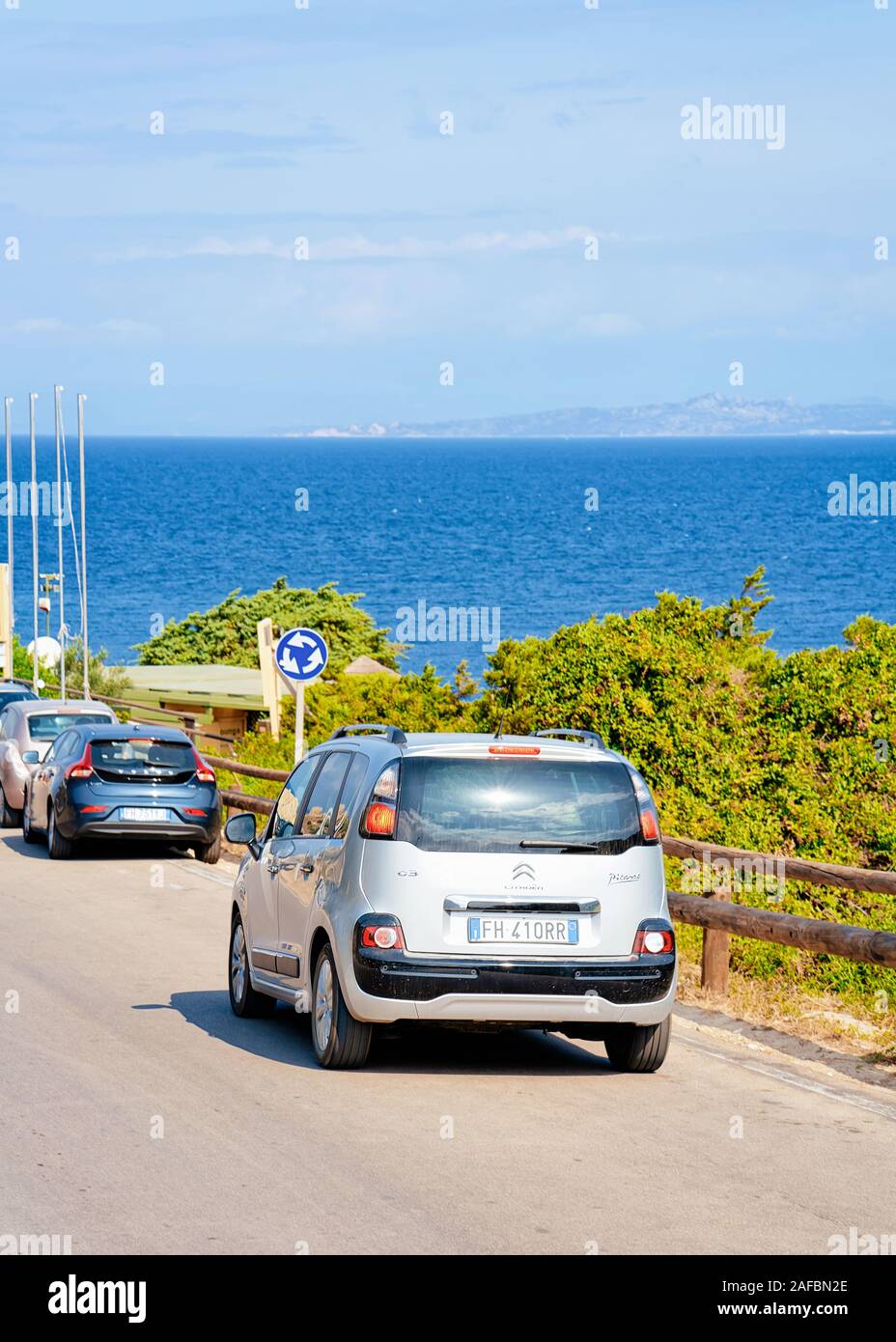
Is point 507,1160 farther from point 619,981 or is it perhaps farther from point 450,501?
point 450,501

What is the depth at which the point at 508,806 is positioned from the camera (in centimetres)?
943

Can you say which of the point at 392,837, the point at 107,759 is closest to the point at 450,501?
the point at 107,759

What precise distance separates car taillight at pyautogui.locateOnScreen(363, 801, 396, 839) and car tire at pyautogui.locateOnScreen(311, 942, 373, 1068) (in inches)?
26.6

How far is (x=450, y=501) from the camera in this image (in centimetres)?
17850

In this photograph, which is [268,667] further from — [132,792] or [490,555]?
[490,555]

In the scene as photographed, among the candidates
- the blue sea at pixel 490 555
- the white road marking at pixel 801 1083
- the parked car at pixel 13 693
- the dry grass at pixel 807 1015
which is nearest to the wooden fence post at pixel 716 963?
the dry grass at pixel 807 1015

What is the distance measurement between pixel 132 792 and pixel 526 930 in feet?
38.1

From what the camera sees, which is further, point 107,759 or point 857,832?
point 107,759

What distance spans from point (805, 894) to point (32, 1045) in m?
8.70

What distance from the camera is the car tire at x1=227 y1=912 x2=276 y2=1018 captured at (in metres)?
11.3

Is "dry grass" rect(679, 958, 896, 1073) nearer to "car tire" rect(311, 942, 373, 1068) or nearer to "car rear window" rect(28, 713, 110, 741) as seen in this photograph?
"car tire" rect(311, 942, 373, 1068)

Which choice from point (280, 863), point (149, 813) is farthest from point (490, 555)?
point (280, 863)

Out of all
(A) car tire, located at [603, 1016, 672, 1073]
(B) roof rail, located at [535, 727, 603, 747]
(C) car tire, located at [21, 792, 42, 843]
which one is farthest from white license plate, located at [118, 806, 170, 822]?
(A) car tire, located at [603, 1016, 672, 1073]

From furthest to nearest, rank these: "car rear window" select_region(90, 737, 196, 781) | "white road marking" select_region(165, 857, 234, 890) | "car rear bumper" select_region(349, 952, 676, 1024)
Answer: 1. "car rear window" select_region(90, 737, 196, 781)
2. "white road marking" select_region(165, 857, 234, 890)
3. "car rear bumper" select_region(349, 952, 676, 1024)
